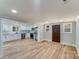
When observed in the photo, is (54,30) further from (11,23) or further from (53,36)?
(11,23)

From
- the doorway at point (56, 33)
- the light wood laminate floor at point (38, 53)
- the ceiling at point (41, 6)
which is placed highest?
the ceiling at point (41, 6)

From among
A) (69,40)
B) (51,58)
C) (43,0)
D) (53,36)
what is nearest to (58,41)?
(53,36)

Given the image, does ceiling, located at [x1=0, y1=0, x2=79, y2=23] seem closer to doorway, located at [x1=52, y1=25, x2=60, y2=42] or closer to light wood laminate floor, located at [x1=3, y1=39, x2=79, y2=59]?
light wood laminate floor, located at [x1=3, y1=39, x2=79, y2=59]

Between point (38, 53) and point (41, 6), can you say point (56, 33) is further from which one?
point (41, 6)

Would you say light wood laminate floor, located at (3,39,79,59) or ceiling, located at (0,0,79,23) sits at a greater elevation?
ceiling, located at (0,0,79,23)

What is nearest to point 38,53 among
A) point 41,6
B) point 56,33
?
point 41,6

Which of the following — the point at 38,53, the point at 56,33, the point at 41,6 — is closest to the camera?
the point at 41,6

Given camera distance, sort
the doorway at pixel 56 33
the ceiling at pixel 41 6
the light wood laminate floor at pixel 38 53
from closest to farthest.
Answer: the ceiling at pixel 41 6 → the light wood laminate floor at pixel 38 53 → the doorway at pixel 56 33

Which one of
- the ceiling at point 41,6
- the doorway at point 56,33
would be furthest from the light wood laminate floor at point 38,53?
the doorway at point 56,33

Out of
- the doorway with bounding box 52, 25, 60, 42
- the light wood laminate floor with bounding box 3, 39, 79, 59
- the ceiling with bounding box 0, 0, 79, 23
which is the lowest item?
the light wood laminate floor with bounding box 3, 39, 79, 59

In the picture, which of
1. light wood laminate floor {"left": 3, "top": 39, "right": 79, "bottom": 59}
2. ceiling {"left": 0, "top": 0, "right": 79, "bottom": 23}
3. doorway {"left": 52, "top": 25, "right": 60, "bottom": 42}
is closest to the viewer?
ceiling {"left": 0, "top": 0, "right": 79, "bottom": 23}

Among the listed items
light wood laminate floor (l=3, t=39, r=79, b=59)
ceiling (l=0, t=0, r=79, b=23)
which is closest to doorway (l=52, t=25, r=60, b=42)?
light wood laminate floor (l=3, t=39, r=79, b=59)

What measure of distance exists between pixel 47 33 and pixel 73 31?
305cm

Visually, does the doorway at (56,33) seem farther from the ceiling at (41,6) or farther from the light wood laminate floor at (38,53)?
the ceiling at (41,6)
